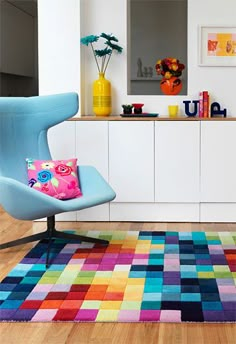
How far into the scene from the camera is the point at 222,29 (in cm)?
502

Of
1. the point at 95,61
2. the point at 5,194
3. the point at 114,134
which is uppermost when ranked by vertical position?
the point at 95,61

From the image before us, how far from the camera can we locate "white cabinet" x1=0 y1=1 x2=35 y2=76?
21.8ft

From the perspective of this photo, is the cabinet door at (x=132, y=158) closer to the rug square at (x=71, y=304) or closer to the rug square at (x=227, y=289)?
the rug square at (x=227, y=289)

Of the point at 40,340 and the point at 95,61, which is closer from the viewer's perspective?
the point at 40,340

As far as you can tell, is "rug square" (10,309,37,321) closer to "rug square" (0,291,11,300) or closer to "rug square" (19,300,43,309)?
"rug square" (19,300,43,309)

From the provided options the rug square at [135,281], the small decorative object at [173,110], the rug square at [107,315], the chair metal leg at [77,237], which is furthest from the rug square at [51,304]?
the small decorative object at [173,110]

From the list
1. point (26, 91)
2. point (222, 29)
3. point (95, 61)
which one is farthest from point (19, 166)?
point (26, 91)

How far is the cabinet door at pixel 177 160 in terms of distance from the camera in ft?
15.5

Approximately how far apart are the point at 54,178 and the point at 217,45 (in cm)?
193

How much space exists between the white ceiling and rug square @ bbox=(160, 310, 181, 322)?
4.92m

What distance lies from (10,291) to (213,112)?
2534 mm

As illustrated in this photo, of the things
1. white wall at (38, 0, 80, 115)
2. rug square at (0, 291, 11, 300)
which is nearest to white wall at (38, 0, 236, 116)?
white wall at (38, 0, 80, 115)

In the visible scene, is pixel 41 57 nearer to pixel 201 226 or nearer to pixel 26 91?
pixel 201 226

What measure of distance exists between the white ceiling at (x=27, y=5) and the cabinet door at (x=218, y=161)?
3282mm
